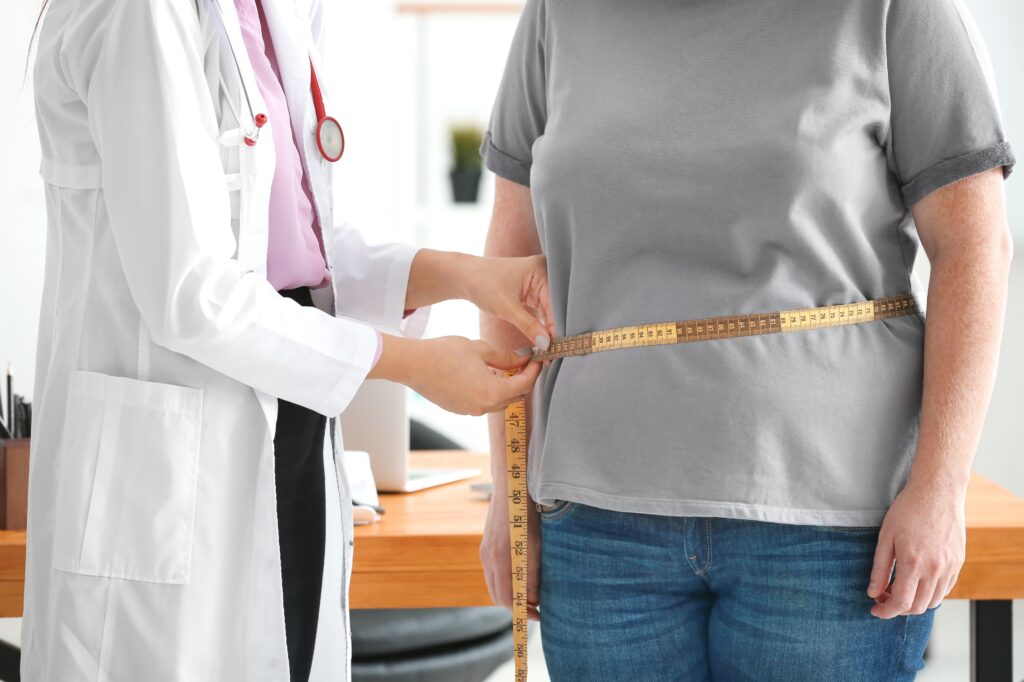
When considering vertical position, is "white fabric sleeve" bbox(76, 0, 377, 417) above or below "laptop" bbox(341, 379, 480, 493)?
above

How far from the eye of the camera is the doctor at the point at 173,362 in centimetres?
106

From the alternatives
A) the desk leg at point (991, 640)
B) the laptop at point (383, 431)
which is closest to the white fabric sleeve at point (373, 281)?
the laptop at point (383, 431)

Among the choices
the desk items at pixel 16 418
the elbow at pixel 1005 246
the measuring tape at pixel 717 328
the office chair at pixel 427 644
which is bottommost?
the office chair at pixel 427 644

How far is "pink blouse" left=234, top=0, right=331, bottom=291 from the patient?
0.35 m

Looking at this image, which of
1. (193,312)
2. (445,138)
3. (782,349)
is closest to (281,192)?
(193,312)

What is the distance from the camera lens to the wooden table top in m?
1.74

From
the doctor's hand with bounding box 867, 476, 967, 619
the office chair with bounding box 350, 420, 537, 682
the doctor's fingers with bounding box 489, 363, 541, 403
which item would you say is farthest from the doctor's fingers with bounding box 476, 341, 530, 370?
the office chair with bounding box 350, 420, 537, 682

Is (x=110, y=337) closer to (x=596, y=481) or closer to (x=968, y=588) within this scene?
(x=596, y=481)

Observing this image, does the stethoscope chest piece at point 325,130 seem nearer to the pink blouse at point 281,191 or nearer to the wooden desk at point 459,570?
the pink blouse at point 281,191

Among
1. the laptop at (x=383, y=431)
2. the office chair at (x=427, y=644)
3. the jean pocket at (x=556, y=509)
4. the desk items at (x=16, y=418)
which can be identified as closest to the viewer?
the jean pocket at (x=556, y=509)

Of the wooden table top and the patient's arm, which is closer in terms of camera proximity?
the patient's arm

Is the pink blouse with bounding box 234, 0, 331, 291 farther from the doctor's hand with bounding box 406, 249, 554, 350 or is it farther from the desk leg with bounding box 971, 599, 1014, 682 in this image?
the desk leg with bounding box 971, 599, 1014, 682

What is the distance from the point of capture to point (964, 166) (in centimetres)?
109

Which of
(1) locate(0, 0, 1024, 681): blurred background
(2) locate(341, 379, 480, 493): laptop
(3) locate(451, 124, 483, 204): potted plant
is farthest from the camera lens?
(3) locate(451, 124, 483, 204): potted plant
